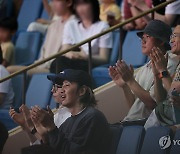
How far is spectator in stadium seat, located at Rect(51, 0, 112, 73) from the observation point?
733cm

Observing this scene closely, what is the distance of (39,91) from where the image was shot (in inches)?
297

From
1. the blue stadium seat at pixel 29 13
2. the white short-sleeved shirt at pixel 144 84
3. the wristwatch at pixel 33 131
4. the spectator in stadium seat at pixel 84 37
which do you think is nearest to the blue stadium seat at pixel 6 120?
the wristwatch at pixel 33 131

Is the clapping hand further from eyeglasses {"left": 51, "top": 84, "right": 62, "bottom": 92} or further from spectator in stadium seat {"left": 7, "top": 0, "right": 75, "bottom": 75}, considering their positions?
spectator in stadium seat {"left": 7, "top": 0, "right": 75, "bottom": 75}

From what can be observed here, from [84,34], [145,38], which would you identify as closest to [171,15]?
[145,38]

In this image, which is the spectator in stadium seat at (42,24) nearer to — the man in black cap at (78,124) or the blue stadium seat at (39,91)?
the blue stadium seat at (39,91)

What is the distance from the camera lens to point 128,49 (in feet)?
23.6

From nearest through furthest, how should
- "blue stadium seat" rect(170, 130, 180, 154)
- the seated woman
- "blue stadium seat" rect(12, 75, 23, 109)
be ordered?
"blue stadium seat" rect(170, 130, 180, 154) → the seated woman → "blue stadium seat" rect(12, 75, 23, 109)

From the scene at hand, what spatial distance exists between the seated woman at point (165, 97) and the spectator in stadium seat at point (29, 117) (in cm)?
85

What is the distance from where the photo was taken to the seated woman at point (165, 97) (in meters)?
6.29

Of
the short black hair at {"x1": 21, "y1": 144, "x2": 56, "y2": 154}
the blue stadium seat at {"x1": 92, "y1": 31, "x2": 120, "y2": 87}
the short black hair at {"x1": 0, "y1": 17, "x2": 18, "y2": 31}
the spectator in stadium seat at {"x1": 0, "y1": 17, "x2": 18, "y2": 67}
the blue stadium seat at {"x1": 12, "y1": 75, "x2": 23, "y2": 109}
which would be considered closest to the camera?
the short black hair at {"x1": 21, "y1": 144, "x2": 56, "y2": 154}

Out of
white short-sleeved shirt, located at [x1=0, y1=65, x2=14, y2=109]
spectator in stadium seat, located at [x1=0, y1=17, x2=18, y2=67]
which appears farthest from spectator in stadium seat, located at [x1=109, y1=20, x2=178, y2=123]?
spectator in stadium seat, located at [x1=0, y1=17, x2=18, y2=67]

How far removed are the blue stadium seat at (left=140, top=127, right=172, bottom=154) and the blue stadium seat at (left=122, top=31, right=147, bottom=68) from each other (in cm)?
78

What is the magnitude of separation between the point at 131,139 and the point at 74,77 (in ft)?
2.82

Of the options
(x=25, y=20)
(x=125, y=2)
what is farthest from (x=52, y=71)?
(x=25, y=20)
